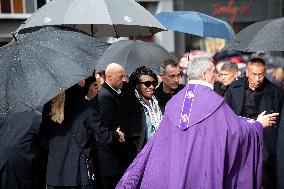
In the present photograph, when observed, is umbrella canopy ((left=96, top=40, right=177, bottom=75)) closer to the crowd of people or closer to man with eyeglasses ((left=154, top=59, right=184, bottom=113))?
man with eyeglasses ((left=154, top=59, right=184, bottom=113))

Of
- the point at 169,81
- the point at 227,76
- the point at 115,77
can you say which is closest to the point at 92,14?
the point at 115,77

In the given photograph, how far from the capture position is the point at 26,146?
5.78m

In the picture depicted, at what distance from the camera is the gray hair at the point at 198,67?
20.5 ft

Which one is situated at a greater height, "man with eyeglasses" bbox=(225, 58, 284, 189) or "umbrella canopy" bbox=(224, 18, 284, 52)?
"umbrella canopy" bbox=(224, 18, 284, 52)

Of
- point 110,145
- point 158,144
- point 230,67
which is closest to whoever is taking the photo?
point 158,144

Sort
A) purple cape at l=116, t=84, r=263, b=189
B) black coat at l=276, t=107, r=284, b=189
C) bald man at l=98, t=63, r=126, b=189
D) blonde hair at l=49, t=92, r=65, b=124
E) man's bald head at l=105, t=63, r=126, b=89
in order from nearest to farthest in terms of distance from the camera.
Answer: purple cape at l=116, t=84, r=263, b=189, blonde hair at l=49, t=92, r=65, b=124, black coat at l=276, t=107, r=284, b=189, bald man at l=98, t=63, r=126, b=189, man's bald head at l=105, t=63, r=126, b=89

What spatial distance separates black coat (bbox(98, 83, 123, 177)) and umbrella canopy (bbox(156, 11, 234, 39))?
6.32ft

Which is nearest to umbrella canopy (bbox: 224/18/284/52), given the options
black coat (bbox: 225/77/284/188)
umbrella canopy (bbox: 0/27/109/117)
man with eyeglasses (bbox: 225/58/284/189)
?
man with eyeglasses (bbox: 225/58/284/189)

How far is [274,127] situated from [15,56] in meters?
3.92

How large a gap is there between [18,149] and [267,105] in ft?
12.1

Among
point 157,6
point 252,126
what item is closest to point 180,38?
→ point 157,6

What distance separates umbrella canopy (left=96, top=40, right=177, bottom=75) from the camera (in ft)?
31.4

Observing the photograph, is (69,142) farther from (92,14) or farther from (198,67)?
(92,14)

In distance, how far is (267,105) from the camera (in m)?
8.48
